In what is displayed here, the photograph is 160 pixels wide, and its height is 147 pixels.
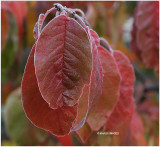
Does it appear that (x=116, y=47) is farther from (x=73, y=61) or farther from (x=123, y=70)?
(x=73, y=61)

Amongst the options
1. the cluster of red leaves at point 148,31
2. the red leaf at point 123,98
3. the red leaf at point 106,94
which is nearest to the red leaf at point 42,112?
the red leaf at point 106,94

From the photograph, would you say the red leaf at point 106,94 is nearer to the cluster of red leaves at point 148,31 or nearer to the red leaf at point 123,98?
the red leaf at point 123,98

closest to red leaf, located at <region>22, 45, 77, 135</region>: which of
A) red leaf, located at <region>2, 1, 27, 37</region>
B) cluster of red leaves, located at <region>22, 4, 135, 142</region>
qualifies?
cluster of red leaves, located at <region>22, 4, 135, 142</region>

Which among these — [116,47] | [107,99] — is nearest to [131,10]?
[116,47]

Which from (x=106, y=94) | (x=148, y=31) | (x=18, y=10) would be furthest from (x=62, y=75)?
(x=18, y=10)

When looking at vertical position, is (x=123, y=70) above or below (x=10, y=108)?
above

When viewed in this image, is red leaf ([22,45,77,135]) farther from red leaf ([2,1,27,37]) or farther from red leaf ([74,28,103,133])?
red leaf ([2,1,27,37])
